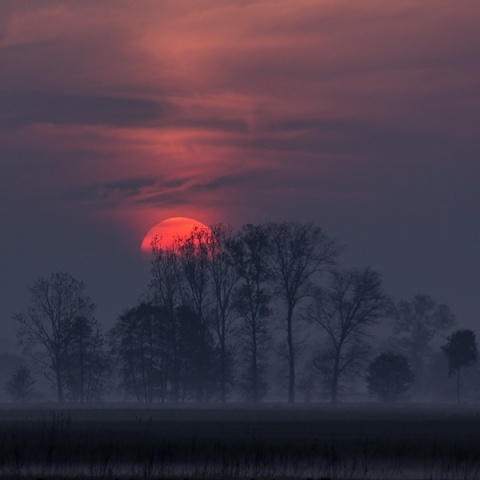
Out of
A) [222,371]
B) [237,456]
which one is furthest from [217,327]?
[237,456]

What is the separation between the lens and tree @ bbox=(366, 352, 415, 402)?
407 ft

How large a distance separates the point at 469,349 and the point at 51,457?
287 feet

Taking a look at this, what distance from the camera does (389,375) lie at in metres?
125

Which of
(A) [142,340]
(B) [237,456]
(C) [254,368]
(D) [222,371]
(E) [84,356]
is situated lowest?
(B) [237,456]

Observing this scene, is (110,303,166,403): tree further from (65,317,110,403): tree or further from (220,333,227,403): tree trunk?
(220,333,227,403): tree trunk

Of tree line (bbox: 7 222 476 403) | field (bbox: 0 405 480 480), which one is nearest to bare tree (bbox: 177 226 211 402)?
tree line (bbox: 7 222 476 403)

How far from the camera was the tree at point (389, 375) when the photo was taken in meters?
124

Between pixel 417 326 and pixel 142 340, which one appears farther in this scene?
pixel 417 326

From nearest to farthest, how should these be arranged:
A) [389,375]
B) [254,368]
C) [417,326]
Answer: [389,375], [254,368], [417,326]

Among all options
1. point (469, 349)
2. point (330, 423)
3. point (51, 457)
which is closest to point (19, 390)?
point (469, 349)

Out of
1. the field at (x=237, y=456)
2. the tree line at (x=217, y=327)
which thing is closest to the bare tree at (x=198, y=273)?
the tree line at (x=217, y=327)

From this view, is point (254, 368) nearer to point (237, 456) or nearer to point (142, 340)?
point (142, 340)

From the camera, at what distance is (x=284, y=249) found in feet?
405

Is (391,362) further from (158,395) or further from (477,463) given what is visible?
(477,463)
